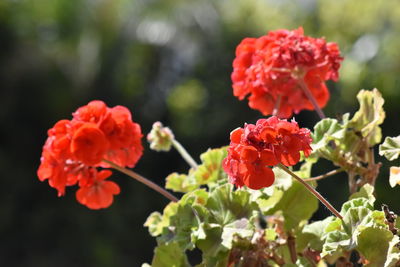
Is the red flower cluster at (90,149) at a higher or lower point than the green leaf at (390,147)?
lower

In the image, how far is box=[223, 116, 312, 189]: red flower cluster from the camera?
781mm

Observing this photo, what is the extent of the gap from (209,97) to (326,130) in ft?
17.7

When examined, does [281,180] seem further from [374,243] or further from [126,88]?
[126,88]

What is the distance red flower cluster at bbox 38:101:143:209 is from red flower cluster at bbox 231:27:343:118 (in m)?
0.18

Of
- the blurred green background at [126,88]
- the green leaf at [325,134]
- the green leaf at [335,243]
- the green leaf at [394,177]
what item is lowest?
the blurred green background at [126,88]

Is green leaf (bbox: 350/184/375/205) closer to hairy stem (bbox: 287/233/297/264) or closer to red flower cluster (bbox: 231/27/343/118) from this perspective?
hairy stem (bbox: 287/233/297/264)

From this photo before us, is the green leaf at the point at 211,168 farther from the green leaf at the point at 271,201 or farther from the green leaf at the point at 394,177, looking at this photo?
the green leaf at the point at 394,177

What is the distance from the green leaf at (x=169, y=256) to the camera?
942 millimetres

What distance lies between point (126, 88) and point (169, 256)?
5565mm

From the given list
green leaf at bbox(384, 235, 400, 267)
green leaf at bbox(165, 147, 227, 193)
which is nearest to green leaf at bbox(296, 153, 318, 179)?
green leaf at bbox(165, 147, 227, 193)

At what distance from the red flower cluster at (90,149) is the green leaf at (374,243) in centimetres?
36

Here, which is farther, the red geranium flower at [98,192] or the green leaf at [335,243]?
the red geranium flower at [98,192]

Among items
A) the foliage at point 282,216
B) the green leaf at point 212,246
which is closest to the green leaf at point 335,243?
the foliage at point 282,216

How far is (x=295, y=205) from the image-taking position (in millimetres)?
1003
